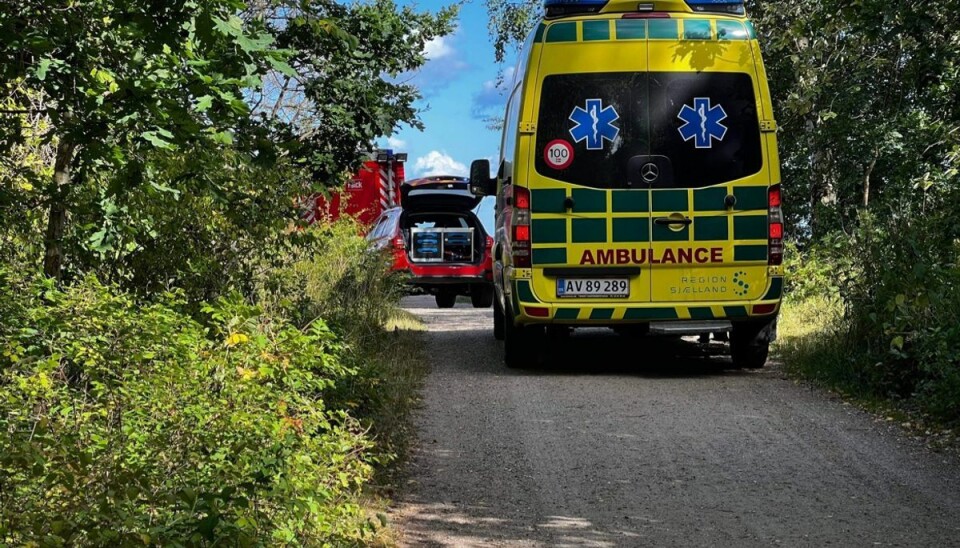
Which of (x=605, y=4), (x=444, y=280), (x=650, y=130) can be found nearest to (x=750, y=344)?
(x=650, y=130)

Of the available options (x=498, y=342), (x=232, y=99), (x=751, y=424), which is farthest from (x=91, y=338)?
(x=498, y=342)

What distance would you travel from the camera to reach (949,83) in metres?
11.5

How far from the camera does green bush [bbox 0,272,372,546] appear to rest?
14.1 feet

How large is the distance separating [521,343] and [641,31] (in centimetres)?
282

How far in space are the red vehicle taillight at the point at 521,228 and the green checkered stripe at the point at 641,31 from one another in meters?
1.27

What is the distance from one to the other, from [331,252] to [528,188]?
4343 millimetres

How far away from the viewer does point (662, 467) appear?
7316 millimetres

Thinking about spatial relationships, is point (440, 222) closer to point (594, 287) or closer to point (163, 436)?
point (594, 287)

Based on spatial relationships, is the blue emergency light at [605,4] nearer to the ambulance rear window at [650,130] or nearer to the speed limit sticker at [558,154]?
the ambulance rear window at [650,130]

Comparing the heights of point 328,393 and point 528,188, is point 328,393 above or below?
below

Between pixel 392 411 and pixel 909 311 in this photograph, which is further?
pixel 909 311

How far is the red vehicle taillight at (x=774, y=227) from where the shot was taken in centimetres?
1058

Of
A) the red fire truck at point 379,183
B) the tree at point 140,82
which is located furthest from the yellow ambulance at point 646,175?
the red fire truck at point 379,183

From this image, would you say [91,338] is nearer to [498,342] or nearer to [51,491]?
[51,491]
